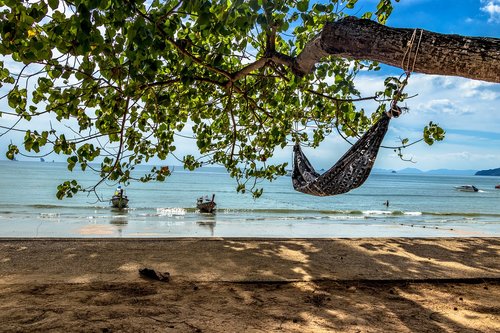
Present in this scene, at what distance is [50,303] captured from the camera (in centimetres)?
317

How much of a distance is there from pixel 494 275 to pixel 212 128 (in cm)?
377

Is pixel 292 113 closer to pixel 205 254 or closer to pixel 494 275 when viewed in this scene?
pixel 205 254

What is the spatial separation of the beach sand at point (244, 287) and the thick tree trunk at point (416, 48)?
6.07ft

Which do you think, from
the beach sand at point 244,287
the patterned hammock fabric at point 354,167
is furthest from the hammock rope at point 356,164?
the beach sand at point 244,287

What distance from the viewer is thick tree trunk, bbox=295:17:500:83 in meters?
1.90

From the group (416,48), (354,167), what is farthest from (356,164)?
(416,48)

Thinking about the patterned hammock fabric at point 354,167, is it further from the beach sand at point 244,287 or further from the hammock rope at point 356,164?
the beach sand at point 244,287

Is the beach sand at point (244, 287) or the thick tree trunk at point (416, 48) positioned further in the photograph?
the beach sand at point (244, 287)

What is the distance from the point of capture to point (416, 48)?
6.81ft

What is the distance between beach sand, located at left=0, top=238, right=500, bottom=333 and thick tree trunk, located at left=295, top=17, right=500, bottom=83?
1849mm

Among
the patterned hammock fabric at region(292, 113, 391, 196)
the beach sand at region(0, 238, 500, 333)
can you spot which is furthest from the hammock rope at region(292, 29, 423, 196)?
the beach sand at region(0, 238, 500, 333)

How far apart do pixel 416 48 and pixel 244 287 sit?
2.57 metres

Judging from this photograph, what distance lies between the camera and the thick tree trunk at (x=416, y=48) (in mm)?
1902

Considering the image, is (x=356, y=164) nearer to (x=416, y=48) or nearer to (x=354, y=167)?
(x=354, y=167)
